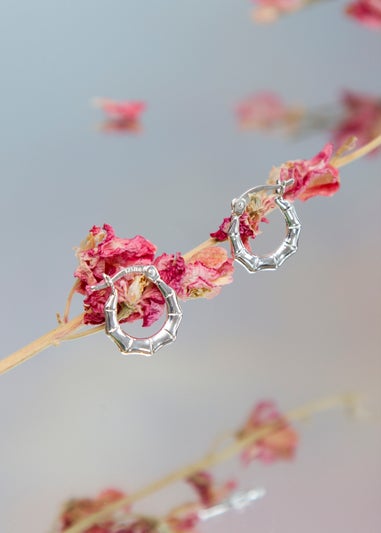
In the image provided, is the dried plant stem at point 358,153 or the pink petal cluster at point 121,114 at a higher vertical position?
the pink petal cluster at point 121,114

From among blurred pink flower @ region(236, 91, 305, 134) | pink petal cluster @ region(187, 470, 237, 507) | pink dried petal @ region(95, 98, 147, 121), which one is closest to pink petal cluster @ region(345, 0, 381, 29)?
blurred pink flower @ region(236, 91, 305, 134)

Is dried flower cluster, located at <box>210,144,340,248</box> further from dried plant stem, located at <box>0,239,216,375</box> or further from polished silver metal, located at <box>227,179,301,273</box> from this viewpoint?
dried plant stem, located at <box>0,239,216,375</box>

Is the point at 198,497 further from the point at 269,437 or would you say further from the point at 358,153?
the point at 358,153

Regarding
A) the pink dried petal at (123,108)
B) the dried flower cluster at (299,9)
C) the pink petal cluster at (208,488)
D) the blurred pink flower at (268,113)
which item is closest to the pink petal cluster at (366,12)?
the dried flower cluster at (299,9)

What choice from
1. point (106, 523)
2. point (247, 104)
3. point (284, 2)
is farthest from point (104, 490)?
point (284, 2)

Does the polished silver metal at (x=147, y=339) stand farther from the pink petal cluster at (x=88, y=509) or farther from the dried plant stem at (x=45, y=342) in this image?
the pink petal cluster at (x=88, y=509)

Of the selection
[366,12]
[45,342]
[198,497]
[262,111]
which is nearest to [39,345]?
[45,342]
